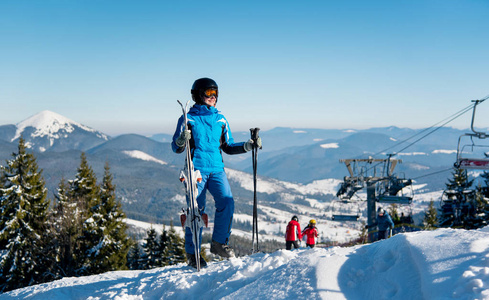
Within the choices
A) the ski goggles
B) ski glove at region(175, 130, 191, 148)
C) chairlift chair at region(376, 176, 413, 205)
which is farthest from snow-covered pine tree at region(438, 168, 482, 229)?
ski glove at region(175, 130, 191, 148)

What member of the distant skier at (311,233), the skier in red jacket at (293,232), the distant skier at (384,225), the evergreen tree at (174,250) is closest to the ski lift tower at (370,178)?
the distant skier at (384,225)

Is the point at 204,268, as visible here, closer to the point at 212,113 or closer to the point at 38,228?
the point at 212,113

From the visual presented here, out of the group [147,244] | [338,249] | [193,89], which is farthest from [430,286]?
[147,244]

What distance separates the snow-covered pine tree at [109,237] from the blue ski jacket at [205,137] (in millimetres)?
22857

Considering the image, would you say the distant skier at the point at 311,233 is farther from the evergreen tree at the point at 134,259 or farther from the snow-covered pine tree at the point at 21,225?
the evergreen tree at the point at 134,259

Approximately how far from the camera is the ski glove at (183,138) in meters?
5.75

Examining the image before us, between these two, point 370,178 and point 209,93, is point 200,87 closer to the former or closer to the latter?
point 209,93

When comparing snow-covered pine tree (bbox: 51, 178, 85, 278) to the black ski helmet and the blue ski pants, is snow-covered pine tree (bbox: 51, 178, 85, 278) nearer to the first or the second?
the blue ski pants

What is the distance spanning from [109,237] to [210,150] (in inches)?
920

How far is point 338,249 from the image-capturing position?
511 cm

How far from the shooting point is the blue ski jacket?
20.3 feet

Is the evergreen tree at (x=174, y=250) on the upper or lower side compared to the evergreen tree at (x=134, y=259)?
upper

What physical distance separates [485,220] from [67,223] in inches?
1117

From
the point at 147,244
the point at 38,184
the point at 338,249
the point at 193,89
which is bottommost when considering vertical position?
the point at 147,244
